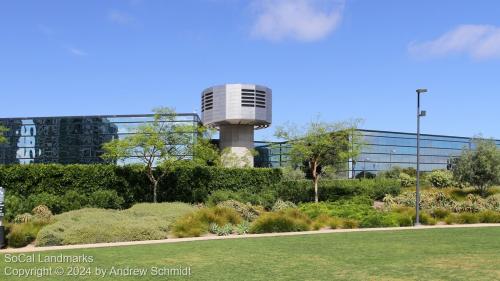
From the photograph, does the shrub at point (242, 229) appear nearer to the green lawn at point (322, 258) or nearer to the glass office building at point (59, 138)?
the green lawn at point (322, 258)

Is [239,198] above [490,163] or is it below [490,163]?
below

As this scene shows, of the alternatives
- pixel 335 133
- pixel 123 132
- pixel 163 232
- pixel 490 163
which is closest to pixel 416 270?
pixel 163 232

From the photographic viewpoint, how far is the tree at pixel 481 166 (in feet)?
131

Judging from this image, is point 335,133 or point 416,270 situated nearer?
point 416,270

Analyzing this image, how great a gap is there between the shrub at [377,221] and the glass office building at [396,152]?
173 ft

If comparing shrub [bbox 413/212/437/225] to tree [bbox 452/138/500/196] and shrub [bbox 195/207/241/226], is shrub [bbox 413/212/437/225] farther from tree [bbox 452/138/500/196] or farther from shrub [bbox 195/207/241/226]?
tree [bbox 452/138/500/196]

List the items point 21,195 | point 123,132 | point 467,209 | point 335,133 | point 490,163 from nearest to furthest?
point 21,195 < point 467,209 < point 335,133 < point 490,163 < point 123,132

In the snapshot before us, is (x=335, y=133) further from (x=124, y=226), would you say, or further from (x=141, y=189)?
(x=124, y=226)

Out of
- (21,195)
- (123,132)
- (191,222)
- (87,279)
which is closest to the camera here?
(87,279)

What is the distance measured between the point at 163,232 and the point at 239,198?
12.5 meters

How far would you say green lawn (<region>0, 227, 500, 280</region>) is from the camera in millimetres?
9172

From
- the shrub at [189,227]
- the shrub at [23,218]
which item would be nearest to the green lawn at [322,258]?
the shrub at [189,227]

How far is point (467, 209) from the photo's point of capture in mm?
27609

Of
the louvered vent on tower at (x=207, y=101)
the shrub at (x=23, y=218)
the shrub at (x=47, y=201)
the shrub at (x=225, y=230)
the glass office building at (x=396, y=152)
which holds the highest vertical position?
the louvered vent on tower at (x=207, y=101)
